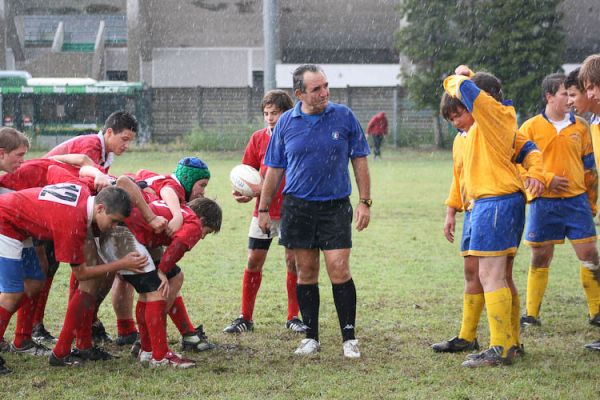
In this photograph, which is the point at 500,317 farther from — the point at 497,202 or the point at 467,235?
the point at 497,202

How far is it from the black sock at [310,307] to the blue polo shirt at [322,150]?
62cm

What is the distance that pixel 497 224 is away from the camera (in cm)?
530

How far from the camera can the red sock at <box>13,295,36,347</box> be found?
18.7 ft

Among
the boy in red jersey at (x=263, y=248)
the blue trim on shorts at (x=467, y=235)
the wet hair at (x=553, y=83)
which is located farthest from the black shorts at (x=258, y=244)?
the wet hair at (x=553, y=83)

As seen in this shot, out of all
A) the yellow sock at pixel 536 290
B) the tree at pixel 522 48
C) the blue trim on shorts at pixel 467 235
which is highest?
the tree at pixel 522 48

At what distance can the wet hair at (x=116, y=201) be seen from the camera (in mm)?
4938

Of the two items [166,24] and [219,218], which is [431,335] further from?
[166,24]

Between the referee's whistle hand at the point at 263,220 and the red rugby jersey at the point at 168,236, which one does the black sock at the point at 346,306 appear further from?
the red rugby jersey at the point at 168,236

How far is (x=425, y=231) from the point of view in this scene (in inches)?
470

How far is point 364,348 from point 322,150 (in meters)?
1.36

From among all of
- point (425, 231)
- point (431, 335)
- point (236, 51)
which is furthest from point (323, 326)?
point (236, 51)

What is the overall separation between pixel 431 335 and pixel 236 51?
34.6m

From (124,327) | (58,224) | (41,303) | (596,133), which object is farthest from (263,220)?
(596,133)

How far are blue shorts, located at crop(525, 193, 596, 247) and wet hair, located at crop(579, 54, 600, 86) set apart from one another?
4.70ft
